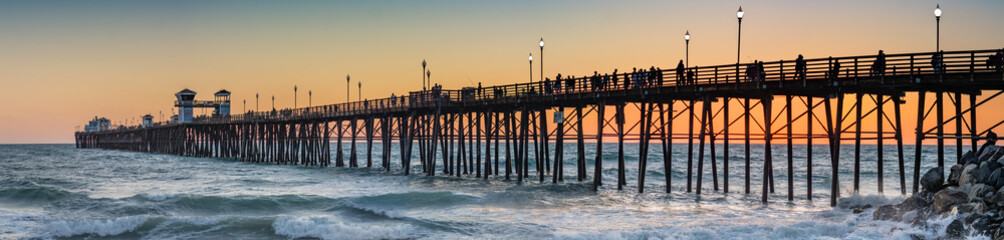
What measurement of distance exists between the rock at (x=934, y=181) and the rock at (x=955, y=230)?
2.96m

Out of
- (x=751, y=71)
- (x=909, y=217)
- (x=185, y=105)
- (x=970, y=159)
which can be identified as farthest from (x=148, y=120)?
(x=970, y=159)

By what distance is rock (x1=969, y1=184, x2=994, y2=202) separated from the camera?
1714 cm

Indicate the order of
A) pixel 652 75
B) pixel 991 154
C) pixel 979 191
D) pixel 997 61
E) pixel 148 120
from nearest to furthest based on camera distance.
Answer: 1. pixel 979 191
2. pixel 991 154
3. pixel 997 61
4. pixel 652 75
5. pixel 148 120

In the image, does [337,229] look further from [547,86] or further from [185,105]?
[185,105]

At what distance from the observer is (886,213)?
20.2m

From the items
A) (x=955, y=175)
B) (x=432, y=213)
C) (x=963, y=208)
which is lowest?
(x=432, y=213)

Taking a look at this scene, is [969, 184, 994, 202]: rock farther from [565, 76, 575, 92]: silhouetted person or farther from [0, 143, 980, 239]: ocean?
[565, 76, 575, 92]: silhouetted person

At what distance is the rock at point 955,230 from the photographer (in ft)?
55.4

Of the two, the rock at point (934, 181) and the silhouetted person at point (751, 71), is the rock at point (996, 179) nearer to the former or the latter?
the rock at point (934, 181)

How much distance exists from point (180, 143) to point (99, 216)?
7478 centimetres

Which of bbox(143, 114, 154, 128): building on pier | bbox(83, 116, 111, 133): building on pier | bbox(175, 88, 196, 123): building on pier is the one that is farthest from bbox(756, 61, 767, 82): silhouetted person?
bbox(83, 116, 111, 133): building on pier

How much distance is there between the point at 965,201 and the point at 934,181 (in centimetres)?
216

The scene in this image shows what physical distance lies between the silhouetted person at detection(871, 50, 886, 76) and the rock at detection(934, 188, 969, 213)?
212 inches

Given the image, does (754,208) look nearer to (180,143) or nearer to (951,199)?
(951,199)
